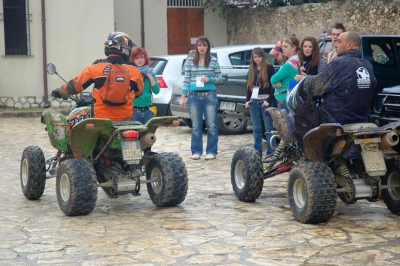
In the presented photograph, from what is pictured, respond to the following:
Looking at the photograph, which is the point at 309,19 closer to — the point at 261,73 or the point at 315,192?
the point at 261,73

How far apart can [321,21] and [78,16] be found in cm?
632

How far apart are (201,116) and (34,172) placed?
390 cm

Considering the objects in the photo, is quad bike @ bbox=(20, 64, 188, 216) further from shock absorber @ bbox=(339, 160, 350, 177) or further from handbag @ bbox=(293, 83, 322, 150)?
shock absorber @ bbox=(339, 160, 350, 177)

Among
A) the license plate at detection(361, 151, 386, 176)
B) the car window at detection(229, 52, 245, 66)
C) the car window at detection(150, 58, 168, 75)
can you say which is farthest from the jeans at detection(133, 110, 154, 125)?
the car window at detection(150, 58, 168, 75)

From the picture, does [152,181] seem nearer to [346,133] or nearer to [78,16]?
[346,133]

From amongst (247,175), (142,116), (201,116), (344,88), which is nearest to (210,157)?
(201,116)

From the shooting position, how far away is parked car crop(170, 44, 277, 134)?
12.6 m

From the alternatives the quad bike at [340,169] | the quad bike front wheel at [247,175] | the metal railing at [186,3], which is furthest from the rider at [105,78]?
the metal railing at [186,3]

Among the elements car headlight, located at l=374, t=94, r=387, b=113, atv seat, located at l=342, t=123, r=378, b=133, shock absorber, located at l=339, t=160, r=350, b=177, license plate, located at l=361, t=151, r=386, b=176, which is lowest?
shock absorber, located at l=339, t=160, r=350, b=177

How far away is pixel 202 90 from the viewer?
11531 millimetres

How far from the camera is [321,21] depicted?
20.4 m

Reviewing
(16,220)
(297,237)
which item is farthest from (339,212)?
(16,220)

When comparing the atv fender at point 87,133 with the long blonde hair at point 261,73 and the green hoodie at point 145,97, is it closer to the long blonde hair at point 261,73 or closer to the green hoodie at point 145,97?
the green hoodie at point 145,97

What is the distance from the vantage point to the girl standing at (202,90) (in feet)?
37.4
